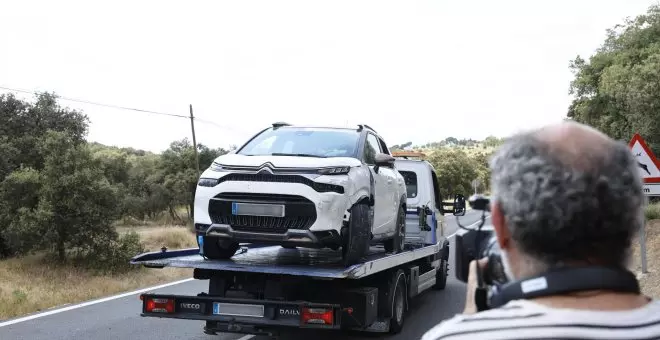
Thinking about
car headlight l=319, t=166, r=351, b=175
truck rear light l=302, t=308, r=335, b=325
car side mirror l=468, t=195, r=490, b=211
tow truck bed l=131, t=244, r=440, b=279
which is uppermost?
car headlight l=319, t=166, r=351, b=175

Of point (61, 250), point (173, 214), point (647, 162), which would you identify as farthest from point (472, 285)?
point (173, 214)

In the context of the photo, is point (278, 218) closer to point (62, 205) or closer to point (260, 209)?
point (260, 209)

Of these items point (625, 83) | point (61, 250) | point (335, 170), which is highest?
point (625, 83)

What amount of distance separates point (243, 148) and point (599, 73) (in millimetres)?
22951

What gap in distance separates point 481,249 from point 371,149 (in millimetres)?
6302

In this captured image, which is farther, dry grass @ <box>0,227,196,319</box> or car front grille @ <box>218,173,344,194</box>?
dry grass @ <box>0,227,196,319</box>

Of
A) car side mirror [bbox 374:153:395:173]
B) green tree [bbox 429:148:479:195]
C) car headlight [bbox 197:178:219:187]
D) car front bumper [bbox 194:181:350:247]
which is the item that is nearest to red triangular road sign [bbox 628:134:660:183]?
car side mirror [bbox 374:153:395:173]

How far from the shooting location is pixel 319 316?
632cm

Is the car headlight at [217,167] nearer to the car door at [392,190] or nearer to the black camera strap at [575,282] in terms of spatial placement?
the car door at [392,190]

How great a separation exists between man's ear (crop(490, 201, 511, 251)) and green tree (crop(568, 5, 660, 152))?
63.7ft

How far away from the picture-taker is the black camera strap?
1366 millimetres

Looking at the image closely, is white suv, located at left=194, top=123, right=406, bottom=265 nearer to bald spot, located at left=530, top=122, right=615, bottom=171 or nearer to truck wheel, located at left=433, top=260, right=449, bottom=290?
bald spot, located at left=530, top=122, right=615, bottom=171

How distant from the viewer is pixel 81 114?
105 ft

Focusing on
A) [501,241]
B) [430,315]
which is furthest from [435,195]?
[501,241]
